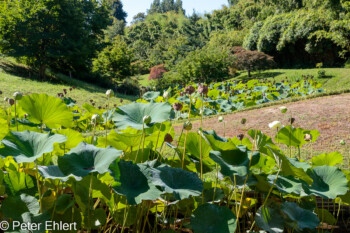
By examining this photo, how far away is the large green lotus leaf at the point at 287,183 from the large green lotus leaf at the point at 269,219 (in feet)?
0.18

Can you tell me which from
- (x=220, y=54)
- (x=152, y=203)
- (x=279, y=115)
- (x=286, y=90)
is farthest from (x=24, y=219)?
(x=220, y=54)

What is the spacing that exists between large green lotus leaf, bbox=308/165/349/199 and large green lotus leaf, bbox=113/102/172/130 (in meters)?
0.37

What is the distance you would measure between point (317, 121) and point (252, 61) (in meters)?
9.38

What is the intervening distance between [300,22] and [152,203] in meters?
13.0

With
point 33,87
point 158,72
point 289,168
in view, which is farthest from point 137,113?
point 158,72

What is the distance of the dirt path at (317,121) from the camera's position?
229 cm

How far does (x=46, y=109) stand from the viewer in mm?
701

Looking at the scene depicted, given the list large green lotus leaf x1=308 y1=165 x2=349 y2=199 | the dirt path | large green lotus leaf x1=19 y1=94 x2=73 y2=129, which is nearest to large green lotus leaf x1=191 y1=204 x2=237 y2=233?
large green lotus leaf x1=308 y1=165 x2=349 y2=199

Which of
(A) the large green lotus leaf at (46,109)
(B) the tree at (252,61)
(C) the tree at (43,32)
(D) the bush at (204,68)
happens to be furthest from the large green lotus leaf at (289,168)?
(B) the tree at (252,61)

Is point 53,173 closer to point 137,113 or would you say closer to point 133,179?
point 133,179

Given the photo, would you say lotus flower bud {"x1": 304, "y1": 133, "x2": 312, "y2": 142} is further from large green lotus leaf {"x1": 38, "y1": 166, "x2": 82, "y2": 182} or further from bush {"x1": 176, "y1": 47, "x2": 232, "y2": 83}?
bush {"x1": 176, "y1": 47, "x2": 232, "y2": 83}

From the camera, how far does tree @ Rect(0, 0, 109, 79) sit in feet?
30.2

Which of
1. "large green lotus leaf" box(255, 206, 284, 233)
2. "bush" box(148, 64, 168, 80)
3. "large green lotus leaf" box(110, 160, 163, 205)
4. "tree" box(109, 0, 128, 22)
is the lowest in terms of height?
"large green lotus leaf" box(255, 206, 284, 233)

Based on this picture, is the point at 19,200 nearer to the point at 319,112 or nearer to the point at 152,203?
the point at 152,203
